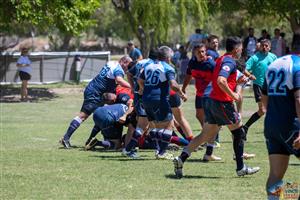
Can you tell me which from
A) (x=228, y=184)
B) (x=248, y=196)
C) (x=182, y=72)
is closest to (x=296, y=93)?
(x=248, y=196)

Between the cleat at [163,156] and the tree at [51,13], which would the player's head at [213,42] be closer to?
the cleat at [163,156]

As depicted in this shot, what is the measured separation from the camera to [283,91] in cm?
754

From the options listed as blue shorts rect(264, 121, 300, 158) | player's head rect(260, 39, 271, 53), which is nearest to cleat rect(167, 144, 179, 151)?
player's head rect(260, 39, 271, 53)

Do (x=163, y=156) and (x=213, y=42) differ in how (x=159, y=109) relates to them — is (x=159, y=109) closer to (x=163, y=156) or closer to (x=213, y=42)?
(x=163, y=156)

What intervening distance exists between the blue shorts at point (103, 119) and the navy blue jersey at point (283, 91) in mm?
6516

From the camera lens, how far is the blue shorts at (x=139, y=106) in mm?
12781

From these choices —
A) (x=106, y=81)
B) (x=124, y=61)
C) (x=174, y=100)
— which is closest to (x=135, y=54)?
(x=106, y=81)

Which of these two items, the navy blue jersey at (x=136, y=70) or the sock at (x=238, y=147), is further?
the navy blue jersey at (x=136, y=70)

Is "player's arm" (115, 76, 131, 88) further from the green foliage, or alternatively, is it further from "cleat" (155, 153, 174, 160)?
the green foliage

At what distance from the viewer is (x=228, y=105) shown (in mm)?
10414

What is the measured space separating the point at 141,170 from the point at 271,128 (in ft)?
12.7

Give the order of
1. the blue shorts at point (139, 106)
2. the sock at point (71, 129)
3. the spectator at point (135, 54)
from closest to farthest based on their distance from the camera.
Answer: the blue shorts at point (139, 106) < the sock at point (71, 129) < the spectator at point (135, 54)

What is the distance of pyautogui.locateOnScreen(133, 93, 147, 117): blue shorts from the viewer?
1278cm

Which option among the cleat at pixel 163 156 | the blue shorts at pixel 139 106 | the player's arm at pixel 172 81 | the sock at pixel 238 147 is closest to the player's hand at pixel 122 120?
the blue shorts at pixel 139 106
